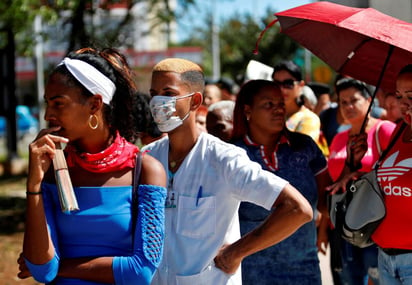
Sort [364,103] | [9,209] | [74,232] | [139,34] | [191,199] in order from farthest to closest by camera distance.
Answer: [139,34] → [9,209] → [364,103] → [191,199] → [74,232]

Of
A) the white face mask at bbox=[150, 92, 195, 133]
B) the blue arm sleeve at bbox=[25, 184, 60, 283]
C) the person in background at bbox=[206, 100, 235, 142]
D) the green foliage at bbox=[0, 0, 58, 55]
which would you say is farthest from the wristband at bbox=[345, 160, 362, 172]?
the green foliage at bbox=[0, 0, 58, 55]

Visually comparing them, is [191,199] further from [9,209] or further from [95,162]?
[9,209]

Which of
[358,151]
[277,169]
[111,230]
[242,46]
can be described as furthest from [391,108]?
[242,46]

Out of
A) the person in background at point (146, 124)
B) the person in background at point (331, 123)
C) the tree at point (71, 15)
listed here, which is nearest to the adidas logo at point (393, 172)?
the person in background at point (146, 124)

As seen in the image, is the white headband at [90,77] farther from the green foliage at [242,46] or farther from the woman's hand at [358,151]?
the green foliage at [242,46]

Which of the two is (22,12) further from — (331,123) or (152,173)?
(152,173)

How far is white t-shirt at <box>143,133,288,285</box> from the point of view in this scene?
282cm

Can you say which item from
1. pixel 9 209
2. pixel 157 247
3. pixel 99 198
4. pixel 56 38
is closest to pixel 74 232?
pixel 99 198

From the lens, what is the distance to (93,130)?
2490 mm

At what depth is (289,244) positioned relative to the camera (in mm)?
3785

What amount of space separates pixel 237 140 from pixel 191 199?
1.25 metres

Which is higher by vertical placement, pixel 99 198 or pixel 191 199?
pixel 99 198

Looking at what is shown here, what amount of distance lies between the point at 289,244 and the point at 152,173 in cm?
156

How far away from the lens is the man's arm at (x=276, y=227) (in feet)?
8.82
